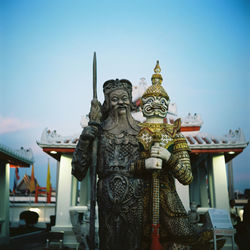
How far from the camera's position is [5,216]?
416 inches

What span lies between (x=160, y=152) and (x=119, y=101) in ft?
2.27

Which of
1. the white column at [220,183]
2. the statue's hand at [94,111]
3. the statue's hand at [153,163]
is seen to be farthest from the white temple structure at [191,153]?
the statue's hand at [153,163]

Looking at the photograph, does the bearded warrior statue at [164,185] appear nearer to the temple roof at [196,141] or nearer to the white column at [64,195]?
the temple roof at [196,141]

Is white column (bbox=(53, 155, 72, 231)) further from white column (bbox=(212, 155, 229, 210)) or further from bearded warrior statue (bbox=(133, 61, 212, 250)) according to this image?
bearded warrior statue (bbox=(133, 61, 212, 250))

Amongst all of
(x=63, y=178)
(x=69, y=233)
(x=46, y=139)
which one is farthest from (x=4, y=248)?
(x=46, y=139)

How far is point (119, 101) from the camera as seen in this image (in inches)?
105

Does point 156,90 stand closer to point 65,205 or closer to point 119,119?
point 119,119

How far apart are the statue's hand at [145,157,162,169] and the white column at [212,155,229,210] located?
673 centimetres

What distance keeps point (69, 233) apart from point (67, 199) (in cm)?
106

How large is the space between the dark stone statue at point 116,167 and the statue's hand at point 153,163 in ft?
0.69

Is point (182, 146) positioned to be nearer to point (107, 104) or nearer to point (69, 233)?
point (107, 104)

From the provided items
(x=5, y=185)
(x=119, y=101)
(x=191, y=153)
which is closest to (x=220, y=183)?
(x=191, y=153)

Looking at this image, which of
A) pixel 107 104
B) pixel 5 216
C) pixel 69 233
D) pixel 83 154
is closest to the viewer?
pixel 83 154

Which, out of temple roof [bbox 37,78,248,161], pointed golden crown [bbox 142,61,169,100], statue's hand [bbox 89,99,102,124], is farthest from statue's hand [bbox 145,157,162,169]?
temple roof [bbox 37,78,248,161]
